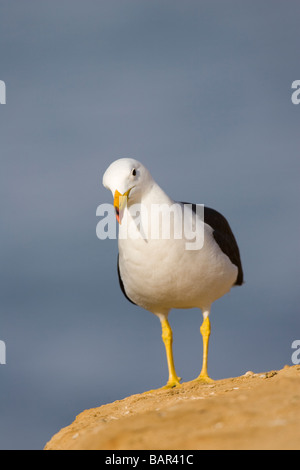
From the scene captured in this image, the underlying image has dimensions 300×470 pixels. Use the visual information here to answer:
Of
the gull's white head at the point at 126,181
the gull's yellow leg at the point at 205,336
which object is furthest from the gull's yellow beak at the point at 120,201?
the gull's yellow leg at the point at 205,336

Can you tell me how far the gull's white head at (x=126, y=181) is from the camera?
10820 mm

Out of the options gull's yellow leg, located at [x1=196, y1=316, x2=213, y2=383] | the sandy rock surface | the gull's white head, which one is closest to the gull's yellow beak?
the gull's white head

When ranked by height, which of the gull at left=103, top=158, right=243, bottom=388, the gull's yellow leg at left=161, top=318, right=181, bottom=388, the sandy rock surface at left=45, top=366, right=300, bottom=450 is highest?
the gull at left=103, top=158, right=243, bottom=388

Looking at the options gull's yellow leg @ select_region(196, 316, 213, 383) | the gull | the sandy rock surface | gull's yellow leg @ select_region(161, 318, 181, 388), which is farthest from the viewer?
gull's yellow leg @ select_region(161, 318, 181, 388)

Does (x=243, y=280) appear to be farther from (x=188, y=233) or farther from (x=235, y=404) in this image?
(x=235, y=404)

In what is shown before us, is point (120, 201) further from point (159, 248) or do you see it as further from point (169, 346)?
point (169, 346)

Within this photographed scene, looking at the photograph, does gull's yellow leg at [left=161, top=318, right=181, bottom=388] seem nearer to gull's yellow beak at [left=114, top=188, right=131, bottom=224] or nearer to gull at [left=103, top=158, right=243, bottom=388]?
gull at [left=103, top=158, right=243, bottom=388]

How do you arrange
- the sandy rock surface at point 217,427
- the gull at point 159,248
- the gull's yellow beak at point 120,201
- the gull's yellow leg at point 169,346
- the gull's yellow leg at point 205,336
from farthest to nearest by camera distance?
1. the gull's yellow leg at point 169,346
2. the gull's yellow leg at point 205,336
3. the gull at point 159,248
4. the gull's yellow beak at point 120,201
5. the sandy rock surface at point 217,427

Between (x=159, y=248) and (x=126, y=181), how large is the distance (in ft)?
A: 3.89

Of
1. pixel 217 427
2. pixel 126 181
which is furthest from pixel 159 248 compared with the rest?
pixel 217 427

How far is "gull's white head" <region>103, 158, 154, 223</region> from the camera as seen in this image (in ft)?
35.5

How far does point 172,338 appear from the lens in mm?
12930

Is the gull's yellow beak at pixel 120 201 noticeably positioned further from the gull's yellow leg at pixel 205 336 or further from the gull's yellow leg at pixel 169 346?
the gull's yellow leg at pixel 205 336
